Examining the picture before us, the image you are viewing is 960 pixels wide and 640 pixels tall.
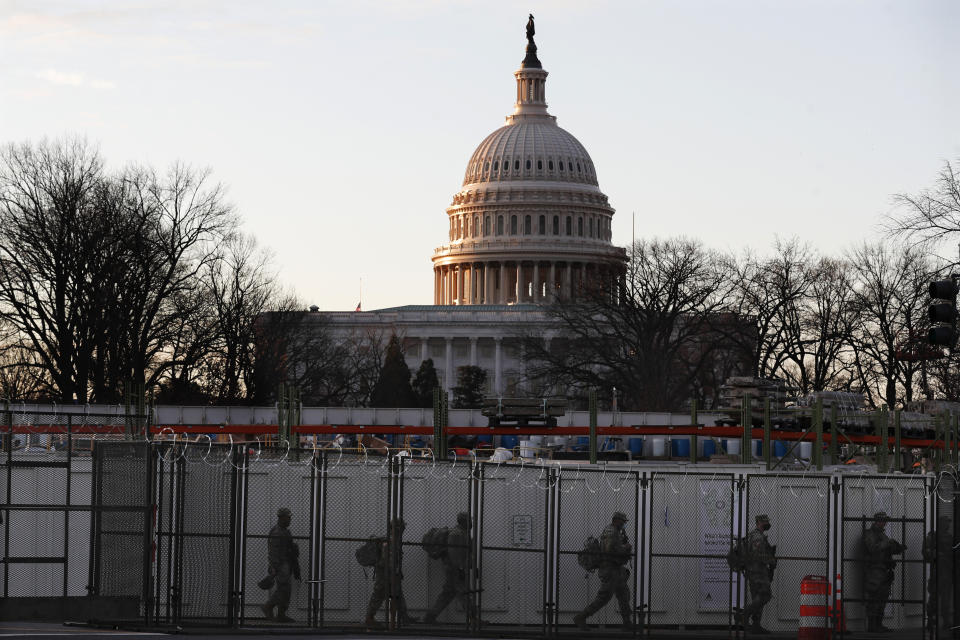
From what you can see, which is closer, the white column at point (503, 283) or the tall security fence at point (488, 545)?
the tall security fence at point (488, 545)

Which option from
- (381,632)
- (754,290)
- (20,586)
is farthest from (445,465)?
(754,290)

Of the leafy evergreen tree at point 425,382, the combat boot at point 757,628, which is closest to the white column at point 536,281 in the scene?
the leafy evergreen tree at point 425,382

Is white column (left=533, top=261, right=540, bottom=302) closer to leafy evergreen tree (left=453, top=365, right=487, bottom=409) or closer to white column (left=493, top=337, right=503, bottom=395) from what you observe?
white column (left=493, top=337, right=503, bottom=395)

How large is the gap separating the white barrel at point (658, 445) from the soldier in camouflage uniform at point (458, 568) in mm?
44715

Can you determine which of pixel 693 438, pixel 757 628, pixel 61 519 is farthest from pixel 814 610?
pixel 693 438

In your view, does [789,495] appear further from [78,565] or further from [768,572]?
[78,565]

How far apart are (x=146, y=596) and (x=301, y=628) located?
2.00 meters

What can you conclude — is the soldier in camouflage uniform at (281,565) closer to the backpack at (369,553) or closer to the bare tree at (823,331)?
the backpack at (369,553)

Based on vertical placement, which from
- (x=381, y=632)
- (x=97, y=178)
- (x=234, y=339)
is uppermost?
(x=97, y=178)

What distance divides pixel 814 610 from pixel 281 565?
682 centimetres

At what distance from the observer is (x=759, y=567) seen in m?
24.0

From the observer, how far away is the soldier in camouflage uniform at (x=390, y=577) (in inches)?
926

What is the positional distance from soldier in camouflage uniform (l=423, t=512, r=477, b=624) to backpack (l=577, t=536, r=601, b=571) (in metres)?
1.44

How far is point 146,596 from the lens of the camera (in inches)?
912
